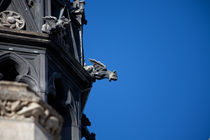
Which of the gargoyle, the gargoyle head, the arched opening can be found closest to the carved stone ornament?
the arched opening

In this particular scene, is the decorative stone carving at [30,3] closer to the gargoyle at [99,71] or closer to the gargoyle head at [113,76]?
the gargoyle at [99,71]

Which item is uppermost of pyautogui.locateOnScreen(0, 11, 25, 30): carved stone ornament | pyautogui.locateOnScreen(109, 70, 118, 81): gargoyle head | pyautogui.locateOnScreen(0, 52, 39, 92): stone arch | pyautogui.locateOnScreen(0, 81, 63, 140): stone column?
pyautogui.locateOnScreen(0, 11, 25, 30): carved stone ornament

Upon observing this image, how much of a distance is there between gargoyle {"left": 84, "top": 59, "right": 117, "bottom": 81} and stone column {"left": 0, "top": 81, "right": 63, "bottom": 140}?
12503 mm

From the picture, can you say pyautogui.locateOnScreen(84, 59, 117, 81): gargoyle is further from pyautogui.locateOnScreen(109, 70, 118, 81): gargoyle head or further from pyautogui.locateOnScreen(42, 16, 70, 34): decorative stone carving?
pyautogui.locateOnScreen(42, 16, 70, 34): decorative stone carving

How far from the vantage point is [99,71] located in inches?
→ 734

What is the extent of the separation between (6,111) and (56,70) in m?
11.0

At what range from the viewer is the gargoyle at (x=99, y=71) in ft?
60.7

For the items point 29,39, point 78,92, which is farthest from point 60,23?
point 78,92

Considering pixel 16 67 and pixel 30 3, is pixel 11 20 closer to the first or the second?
pixel 30 3

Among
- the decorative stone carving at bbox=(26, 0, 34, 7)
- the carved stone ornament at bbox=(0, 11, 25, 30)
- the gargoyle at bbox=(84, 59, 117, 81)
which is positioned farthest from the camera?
the gargoyle at bbox=(84, 59, 117, 81)

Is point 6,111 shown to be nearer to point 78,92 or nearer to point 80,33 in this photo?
point 78,92

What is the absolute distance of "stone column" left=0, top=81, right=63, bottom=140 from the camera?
5617 mm

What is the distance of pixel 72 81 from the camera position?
693 inches

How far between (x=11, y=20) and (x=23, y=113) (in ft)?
36.3
